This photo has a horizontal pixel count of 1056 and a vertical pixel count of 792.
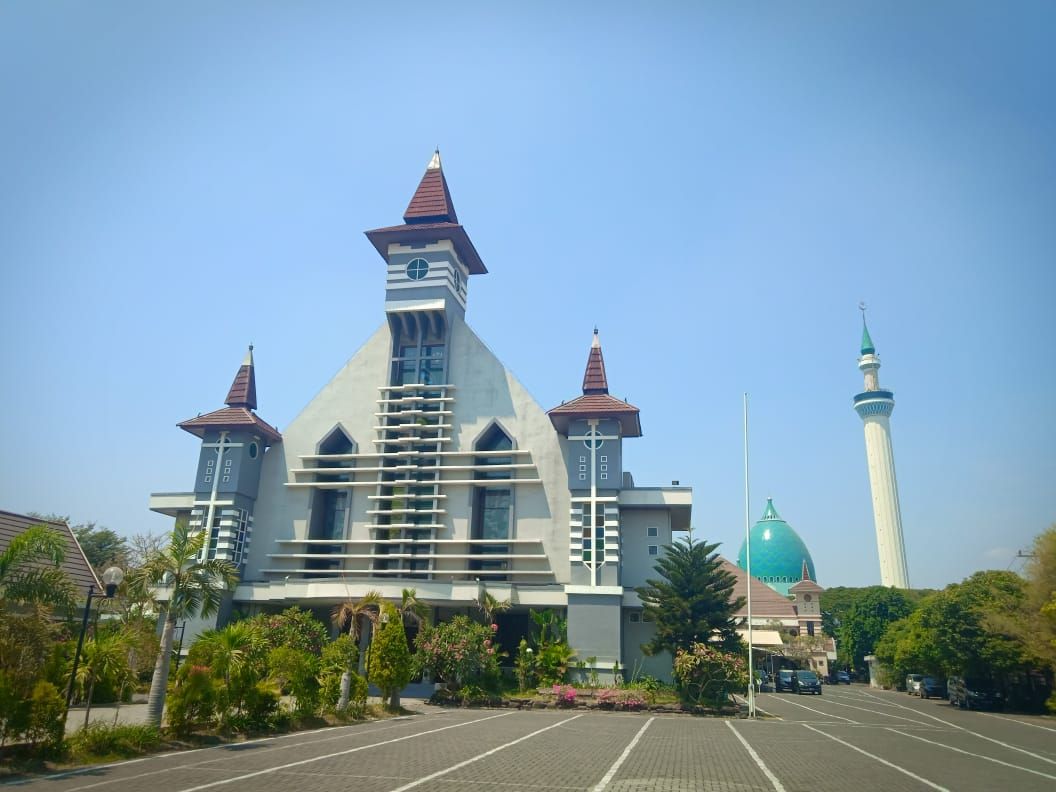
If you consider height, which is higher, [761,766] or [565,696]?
[565,696]

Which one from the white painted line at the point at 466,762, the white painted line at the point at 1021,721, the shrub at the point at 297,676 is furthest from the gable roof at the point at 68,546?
the white painted line at the point at 1021,721

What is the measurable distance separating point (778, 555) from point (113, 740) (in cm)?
9857

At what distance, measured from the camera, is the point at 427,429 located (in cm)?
4056

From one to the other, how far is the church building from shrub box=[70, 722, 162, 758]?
18916 mm

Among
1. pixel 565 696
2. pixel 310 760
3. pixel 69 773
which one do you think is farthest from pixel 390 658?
pixel 69 773

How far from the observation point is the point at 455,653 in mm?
29828

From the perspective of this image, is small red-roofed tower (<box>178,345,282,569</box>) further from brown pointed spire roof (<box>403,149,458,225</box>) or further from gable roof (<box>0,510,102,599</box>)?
brown pointed spire roof (<box>403,149,458,225</box>)

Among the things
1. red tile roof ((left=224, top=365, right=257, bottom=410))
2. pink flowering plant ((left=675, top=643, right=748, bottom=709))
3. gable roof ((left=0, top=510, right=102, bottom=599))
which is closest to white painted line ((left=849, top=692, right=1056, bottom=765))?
pink flowering plant ((left=675, top=643, right=748, bottom=709))

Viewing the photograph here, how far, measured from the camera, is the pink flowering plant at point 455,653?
29.8m

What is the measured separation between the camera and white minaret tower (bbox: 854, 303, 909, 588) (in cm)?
8900

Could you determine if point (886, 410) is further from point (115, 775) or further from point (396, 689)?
point (115, 775)

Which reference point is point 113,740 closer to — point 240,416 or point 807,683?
point 240,416

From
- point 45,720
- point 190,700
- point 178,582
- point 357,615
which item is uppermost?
point 178,582

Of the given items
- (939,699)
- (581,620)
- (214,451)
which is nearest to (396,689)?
(581,620)
